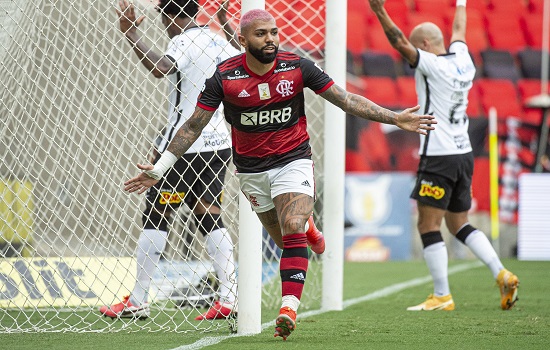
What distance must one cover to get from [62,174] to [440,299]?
304cm

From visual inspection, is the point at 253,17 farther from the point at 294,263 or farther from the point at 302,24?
the point at 302,24

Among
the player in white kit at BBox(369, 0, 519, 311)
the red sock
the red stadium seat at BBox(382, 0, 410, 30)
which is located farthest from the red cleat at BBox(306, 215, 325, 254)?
the red stadium seat at BBox(382, 0, 410, 30)

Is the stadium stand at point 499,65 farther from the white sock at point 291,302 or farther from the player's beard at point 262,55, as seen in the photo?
the white sock at point 291,302

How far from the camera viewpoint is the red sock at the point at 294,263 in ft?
15.8

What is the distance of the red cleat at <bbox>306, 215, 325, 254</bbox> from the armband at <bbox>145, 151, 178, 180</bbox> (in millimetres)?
1122

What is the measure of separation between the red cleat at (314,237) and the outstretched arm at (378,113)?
1.00 metres

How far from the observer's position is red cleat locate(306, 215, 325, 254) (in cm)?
569

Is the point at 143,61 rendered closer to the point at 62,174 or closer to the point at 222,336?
the point at 62,174

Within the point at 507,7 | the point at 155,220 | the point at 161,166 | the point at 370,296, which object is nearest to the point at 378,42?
the point at 507,7

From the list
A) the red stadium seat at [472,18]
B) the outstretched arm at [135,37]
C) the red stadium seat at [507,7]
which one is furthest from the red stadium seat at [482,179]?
the outstretched arm at [135,37]

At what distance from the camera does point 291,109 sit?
4.99 metres

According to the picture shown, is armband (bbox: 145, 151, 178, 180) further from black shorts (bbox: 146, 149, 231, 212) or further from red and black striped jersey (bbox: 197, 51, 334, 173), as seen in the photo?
black shorts (bbox: 146, 149, 231, 212)

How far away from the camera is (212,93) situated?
16.0 feet

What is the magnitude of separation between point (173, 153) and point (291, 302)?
1.07 meters
